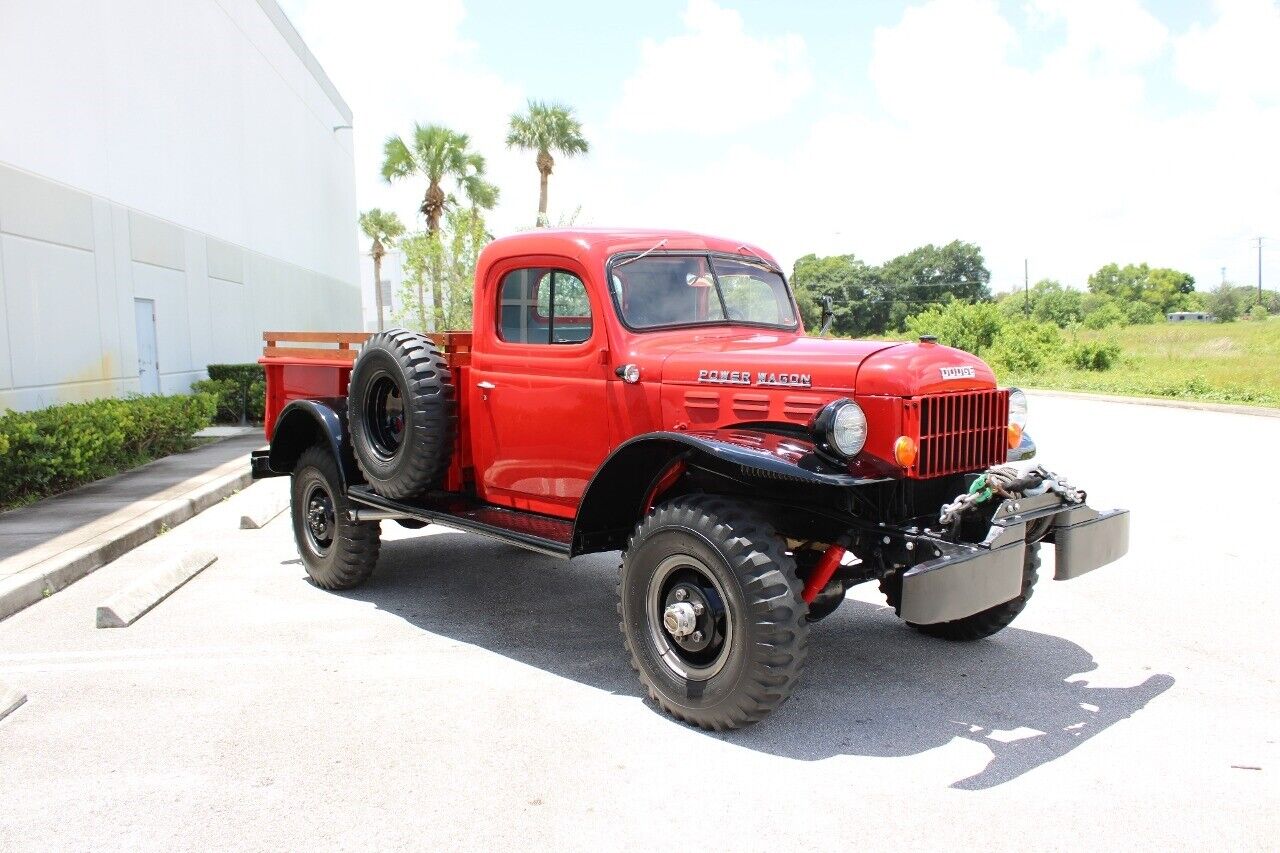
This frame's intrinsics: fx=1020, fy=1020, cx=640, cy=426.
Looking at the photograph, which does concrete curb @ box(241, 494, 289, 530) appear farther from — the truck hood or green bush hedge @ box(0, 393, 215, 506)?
the truck hood

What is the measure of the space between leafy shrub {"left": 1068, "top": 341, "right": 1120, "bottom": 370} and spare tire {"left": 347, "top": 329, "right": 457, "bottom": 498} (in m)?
29.8

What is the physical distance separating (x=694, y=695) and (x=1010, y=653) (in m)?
1.81

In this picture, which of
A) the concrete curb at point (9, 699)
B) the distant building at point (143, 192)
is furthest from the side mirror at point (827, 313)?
the distant building at point (143, 192)

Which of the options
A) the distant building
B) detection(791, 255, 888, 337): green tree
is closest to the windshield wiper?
the distant building

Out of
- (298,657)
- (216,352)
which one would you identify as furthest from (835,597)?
(216,352)

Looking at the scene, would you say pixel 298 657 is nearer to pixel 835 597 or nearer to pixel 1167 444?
pixel 835 597

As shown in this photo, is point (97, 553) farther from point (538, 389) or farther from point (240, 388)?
point (240, 388)

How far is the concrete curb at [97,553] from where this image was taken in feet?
20.1

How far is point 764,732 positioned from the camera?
13.3ft

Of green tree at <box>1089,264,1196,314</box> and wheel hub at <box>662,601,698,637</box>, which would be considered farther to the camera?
green tree at <box>1089,264,1196,314</box>

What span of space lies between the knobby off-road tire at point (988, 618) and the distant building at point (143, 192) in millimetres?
9986

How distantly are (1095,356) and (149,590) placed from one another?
100ft

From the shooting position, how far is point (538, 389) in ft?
16.6

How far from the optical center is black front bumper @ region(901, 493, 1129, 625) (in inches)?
144
